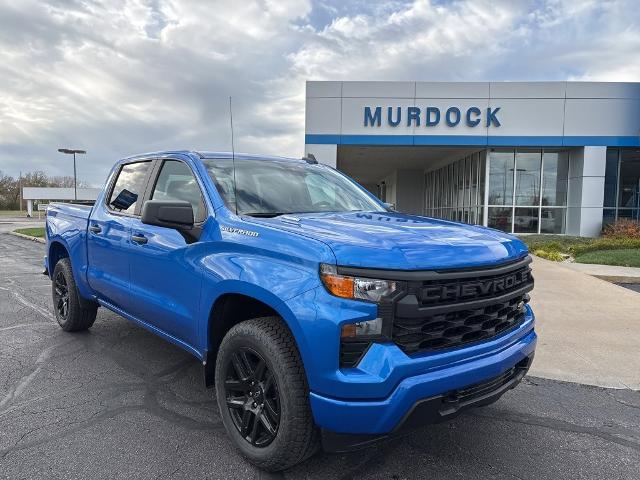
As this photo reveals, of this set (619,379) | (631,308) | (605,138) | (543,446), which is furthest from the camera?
(605,138)

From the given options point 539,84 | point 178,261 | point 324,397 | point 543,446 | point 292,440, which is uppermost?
point 539,84

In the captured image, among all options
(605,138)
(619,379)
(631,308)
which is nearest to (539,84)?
(605,138)

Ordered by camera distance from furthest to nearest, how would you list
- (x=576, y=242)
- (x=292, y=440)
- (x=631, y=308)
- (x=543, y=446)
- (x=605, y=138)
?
(x=605, y=138)
(x=576, y=242)
(x=631, y=308)
(x=543, y=446)
(x=292, y=440)

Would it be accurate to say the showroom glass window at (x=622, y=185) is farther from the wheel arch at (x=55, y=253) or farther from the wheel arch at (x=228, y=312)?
the wheel arch at (x=228, y=312)

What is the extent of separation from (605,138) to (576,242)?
5.00m

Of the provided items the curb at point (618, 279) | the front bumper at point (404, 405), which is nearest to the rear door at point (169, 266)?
the front bumper at point (404, 405)

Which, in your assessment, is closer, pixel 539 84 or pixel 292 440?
pixel 292 440

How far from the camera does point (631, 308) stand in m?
6.92

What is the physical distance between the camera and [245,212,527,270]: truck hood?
2.36 metres

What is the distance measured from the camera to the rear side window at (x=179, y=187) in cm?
338

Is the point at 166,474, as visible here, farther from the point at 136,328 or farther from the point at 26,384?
the point at 136,328

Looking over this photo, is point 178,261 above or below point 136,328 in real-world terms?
above

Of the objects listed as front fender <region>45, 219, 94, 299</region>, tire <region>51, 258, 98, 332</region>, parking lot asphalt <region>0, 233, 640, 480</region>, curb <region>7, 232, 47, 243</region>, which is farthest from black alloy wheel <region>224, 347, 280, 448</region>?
curb <region>7, 232, 47, 243</region>

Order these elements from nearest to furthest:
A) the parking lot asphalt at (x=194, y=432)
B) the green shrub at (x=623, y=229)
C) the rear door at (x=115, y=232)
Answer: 1. the parking lot asphalt at (x=194, y=432)
2. the rear door at (x=115, y=232)
3. the green shrub at (x=623, y=229)
